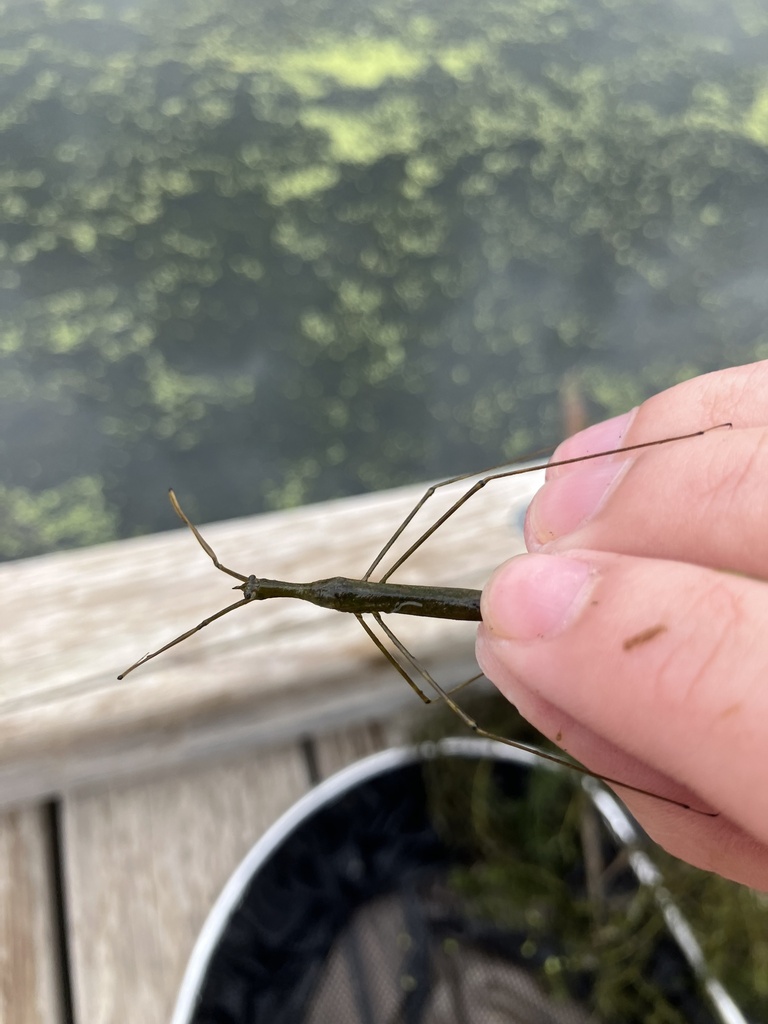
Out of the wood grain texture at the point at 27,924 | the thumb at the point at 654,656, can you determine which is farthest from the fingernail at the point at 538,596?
the wood grain texture at the point at 27,924

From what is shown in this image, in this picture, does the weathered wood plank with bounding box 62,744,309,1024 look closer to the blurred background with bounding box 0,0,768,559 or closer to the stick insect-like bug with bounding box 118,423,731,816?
the stick insect-like bug with bounding box 118,423,731,816

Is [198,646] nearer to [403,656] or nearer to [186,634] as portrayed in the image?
[186,634]

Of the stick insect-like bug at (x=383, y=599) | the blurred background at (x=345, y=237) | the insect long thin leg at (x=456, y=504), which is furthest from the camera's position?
the blurred background at (x=345, y=237)

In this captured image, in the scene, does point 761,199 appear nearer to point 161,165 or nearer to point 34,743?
point 161,165

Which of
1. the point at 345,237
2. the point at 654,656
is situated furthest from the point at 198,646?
the point at 345,237

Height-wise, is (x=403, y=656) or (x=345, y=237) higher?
(x=403, y=656)

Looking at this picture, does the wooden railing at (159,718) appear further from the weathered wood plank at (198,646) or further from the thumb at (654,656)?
the thumb at (654,656)

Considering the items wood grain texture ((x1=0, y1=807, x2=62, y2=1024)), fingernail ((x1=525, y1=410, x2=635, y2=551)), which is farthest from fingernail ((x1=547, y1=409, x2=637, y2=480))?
wood grain texture ((x1=0, y1=807, x2=62, y2=1024))
